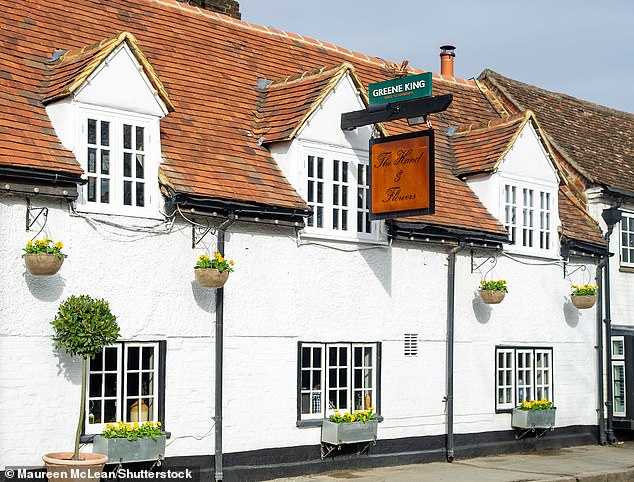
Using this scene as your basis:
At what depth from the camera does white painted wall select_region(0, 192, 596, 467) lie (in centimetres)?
1245

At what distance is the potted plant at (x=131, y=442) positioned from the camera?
12.7 m

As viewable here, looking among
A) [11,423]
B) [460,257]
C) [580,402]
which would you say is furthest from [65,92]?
[580,402]

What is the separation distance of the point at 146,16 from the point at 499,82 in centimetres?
987

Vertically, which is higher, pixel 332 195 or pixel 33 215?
pixel 332 195

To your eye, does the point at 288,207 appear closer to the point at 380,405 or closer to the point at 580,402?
the point at 380,405

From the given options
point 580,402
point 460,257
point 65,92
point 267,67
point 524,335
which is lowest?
point 580,402

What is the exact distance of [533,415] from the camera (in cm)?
1912

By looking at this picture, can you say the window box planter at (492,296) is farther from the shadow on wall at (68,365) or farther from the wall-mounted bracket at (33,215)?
the wall-mounted bracket at (33,215)

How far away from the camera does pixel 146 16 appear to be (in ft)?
56.9

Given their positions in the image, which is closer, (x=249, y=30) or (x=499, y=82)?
(x=249, y=30)

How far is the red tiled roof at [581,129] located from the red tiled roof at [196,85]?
3748 millimetres

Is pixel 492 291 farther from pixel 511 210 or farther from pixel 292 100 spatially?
pixel 292 100

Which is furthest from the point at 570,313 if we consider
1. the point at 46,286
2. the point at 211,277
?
the point at 46,286

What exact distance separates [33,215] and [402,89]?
6.28 meters
